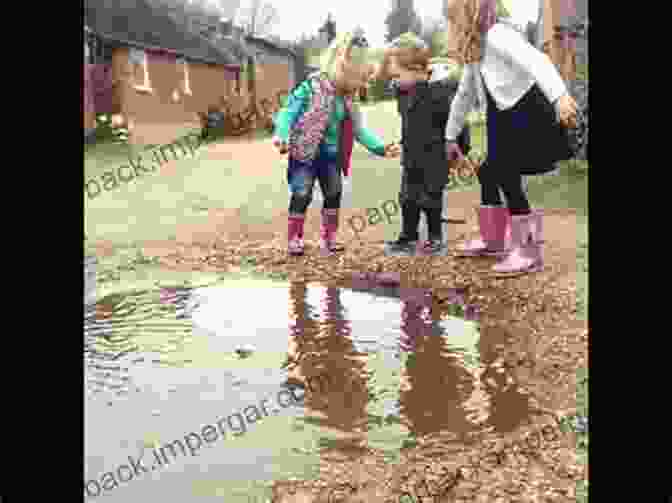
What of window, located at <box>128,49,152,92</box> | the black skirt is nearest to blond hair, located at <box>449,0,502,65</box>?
the black skirt

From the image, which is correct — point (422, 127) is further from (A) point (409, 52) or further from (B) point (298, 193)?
(B) point (298, 193)

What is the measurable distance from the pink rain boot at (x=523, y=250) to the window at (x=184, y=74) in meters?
7.76

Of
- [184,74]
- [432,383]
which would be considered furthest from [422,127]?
[184,74]

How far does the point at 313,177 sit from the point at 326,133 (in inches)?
13.0

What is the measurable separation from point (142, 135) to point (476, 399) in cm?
597

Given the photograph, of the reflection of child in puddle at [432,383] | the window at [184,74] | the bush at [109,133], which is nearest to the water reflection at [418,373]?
the reflection of child in puddle at [432,383]

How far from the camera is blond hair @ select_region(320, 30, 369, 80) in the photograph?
496cm

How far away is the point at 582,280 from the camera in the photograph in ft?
14.1

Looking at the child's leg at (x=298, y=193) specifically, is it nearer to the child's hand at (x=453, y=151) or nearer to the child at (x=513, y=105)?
the child's hand at (x=453, y=151)

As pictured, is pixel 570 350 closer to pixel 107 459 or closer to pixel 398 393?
pixel 398 393

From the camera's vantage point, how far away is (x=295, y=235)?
5250 millimetres

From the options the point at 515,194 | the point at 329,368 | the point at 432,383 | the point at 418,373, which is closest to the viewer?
the point at 432,383

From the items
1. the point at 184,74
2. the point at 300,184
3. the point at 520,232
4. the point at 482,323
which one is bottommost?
the point at 482,323

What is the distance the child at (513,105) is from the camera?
4188 mm
